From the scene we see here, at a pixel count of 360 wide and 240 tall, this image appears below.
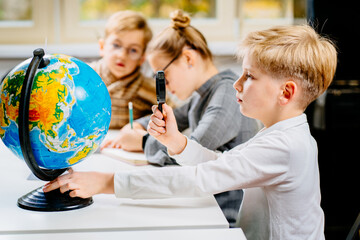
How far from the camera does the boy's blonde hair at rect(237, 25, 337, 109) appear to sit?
1261 millimetres

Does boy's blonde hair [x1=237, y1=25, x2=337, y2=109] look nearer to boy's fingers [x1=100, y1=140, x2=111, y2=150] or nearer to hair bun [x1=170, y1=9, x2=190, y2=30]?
hair bun [x1=170, y1=9, x2=190, y2=30]

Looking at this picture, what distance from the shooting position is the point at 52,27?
3.32 metres

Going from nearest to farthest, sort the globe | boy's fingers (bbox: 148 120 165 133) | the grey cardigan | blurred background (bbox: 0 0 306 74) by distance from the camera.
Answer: the globe → boy's fingers (bbox: 148 120 165 133) → the grey cardigan → blurred background (bbox: 0 0 306 74)

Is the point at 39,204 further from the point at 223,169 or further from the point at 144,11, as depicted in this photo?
the point at 144,11

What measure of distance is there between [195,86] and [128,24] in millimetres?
631

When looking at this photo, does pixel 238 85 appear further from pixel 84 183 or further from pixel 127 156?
pixel 127 156

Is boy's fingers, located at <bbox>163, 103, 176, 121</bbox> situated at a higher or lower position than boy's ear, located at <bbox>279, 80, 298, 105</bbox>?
lower

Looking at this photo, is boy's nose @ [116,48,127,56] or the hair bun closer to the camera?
the hair bun

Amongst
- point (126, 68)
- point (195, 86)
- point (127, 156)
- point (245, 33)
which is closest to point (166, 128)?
point (127, 156)

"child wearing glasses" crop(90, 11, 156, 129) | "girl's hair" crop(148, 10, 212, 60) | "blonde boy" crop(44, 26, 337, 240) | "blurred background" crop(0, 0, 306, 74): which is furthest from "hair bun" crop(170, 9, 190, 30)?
"blurred background" crop(0, 0, 306, 74)

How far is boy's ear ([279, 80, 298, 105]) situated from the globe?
17.2 inches

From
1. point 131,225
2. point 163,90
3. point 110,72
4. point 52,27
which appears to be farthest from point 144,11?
point 131,225

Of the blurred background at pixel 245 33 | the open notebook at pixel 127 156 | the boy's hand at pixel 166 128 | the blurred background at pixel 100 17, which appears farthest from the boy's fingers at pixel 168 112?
the blurred background at pixel 100 17

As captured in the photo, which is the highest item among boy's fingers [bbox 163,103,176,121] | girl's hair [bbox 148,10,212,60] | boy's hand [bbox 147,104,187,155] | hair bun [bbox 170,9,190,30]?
hair bun [bbox 170,9,190,30]
